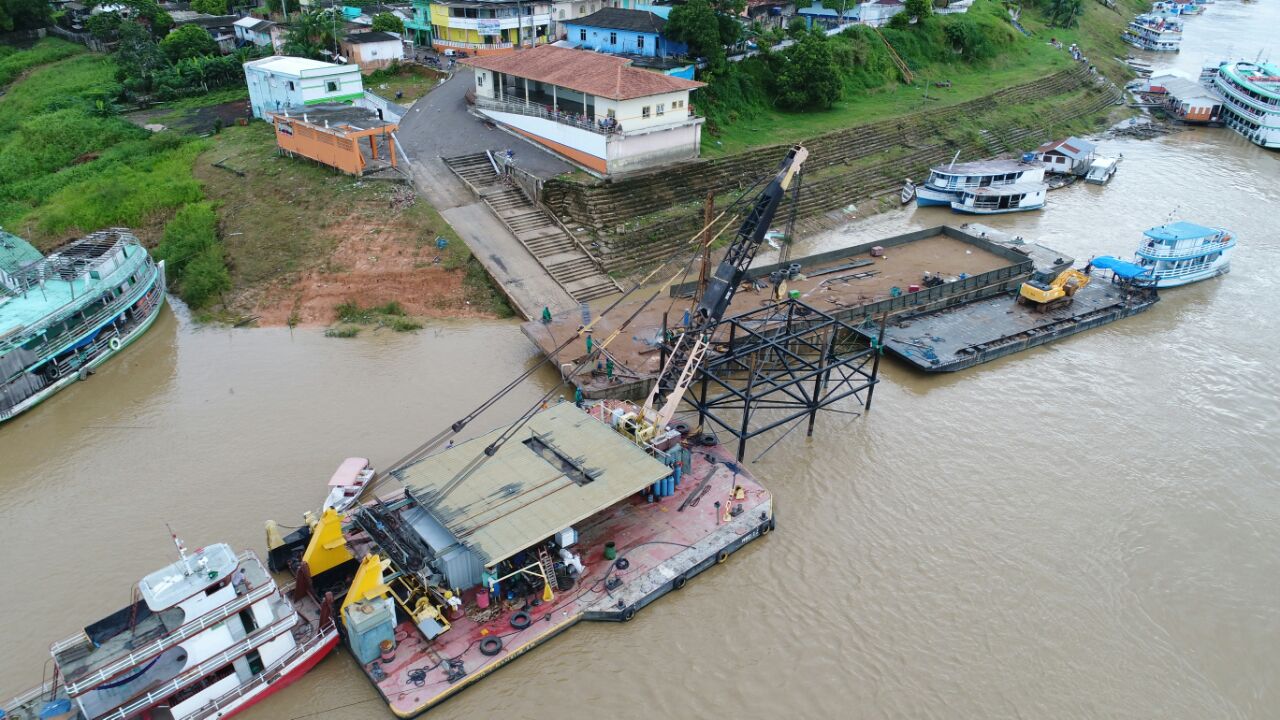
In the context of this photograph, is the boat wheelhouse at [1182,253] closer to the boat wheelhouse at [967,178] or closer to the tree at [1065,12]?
the boat wheelhouse at [967,178]

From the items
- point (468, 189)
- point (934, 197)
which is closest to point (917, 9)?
point (934, 197)

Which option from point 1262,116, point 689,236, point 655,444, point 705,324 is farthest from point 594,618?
point 1262,116

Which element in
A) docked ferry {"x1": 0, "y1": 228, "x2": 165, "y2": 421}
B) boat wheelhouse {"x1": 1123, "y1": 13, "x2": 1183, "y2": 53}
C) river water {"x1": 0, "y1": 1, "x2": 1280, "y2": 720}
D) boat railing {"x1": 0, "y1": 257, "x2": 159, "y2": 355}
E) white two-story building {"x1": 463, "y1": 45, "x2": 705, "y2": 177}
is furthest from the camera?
boat wheelhouse {"x1": 1123, "y1": 13, "x2": 1183, "y2": 53}

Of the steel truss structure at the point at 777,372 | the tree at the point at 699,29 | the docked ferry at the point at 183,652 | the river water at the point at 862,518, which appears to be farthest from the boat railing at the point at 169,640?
the tree at the point at 699,29

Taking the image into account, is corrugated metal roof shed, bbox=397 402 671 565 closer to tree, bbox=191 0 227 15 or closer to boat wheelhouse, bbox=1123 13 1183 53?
tree, bbox=191 0 227 15

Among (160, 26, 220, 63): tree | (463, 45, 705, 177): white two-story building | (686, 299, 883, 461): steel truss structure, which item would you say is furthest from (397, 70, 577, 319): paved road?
(160, 26, 220, 63): tree

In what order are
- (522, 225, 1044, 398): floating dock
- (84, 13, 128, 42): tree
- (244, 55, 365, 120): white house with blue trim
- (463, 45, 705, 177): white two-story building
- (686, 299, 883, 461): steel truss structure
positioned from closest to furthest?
(686, 299, 883, 461): steel truss structure
(522, 225, 1044, 398): floating dock
(463, 45, 705, 177): white two-story building
(244, 55, 365, 120): white house with blue trim
(84, 13, 128, 42): tree
